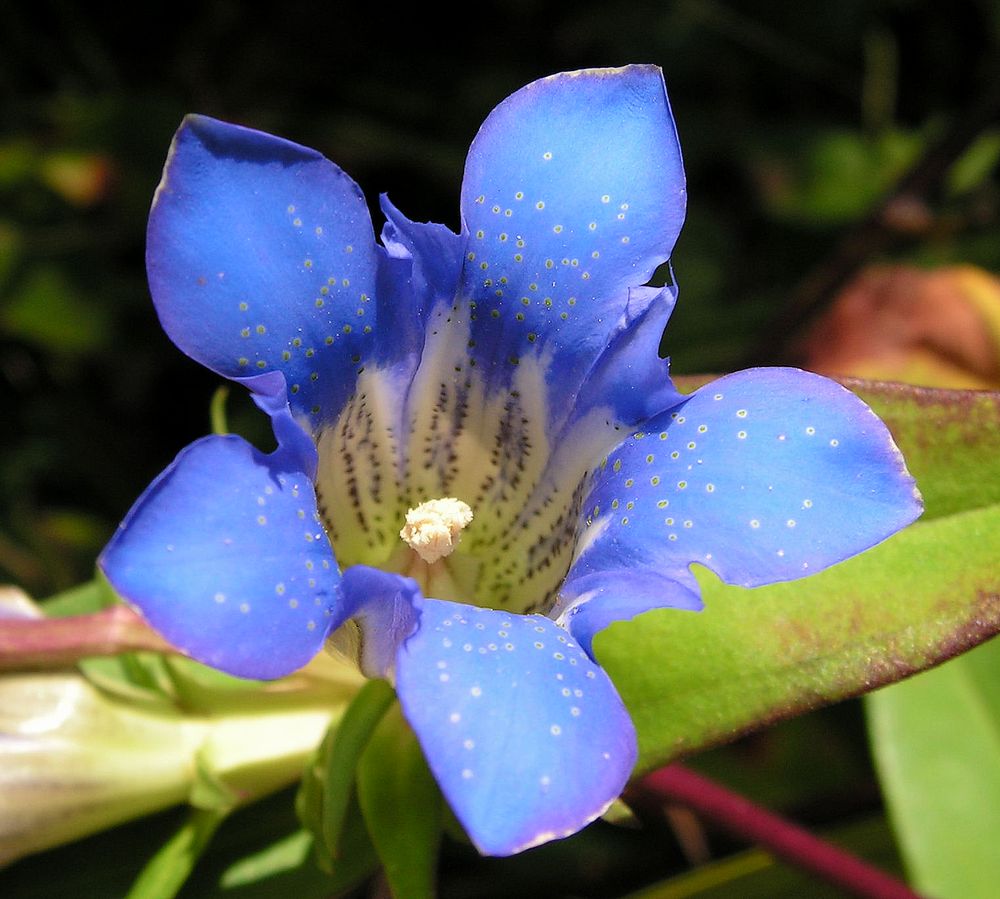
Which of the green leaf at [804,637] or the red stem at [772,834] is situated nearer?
the green leaf at [804,637]

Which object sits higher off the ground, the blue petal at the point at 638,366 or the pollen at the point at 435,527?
the blue petal at the point at 638,366

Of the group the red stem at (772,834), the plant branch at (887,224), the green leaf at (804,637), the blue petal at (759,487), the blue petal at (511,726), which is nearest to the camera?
the blue petal at (511,726)

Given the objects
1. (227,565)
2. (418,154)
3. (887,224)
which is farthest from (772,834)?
(418,154)

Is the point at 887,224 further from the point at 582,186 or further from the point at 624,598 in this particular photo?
the point at 624,598

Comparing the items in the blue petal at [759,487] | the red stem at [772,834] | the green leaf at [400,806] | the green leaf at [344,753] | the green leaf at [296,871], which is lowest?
the red stem at [772,834]

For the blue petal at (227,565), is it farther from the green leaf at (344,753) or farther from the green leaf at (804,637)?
the green leaf at (804,637)

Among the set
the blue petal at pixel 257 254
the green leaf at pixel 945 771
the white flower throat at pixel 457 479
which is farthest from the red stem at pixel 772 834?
the blue petal at pixel 257 254

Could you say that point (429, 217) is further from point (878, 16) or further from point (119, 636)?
point (119, 636)
